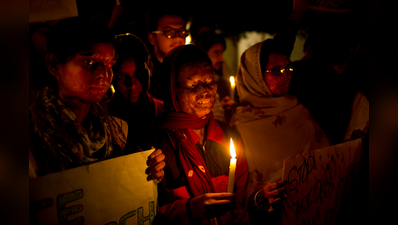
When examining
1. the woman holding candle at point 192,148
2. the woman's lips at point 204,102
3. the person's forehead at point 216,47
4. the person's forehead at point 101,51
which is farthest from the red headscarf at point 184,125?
the person's forehead at point 216,47

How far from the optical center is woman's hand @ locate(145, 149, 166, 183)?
5.25 ft

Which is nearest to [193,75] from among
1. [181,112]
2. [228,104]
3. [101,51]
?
[181,112]

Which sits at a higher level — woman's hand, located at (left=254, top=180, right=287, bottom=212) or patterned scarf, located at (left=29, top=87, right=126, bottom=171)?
patterned scarf, located at (left=29, top=87, right=126, bottom=171)

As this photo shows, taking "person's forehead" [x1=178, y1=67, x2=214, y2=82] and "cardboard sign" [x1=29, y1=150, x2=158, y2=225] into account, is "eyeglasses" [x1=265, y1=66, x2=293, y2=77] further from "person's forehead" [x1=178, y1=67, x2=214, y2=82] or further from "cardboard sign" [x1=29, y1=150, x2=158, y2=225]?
"cardboard sign" [x1=29, y1=150, x2=158, y2=225]

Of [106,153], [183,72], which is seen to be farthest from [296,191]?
[106,153]

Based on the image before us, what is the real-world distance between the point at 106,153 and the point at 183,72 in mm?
726

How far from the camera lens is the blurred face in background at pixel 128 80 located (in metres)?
1.95

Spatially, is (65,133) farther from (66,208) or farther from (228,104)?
(228,104)

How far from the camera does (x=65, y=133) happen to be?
139 centimetres

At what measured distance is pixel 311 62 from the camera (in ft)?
11.0

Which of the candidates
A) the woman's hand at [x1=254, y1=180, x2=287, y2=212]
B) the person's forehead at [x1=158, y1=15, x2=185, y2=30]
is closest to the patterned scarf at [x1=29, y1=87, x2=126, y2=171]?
the woman's hand at [x1=254, y1=180, x2=287, y2=212]

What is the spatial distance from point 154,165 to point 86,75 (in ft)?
2.12

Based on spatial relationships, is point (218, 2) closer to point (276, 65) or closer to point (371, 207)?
point (276, 65)

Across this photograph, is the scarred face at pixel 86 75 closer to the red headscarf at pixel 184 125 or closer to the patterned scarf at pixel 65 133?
the patterned scarf at pixel 65 133
